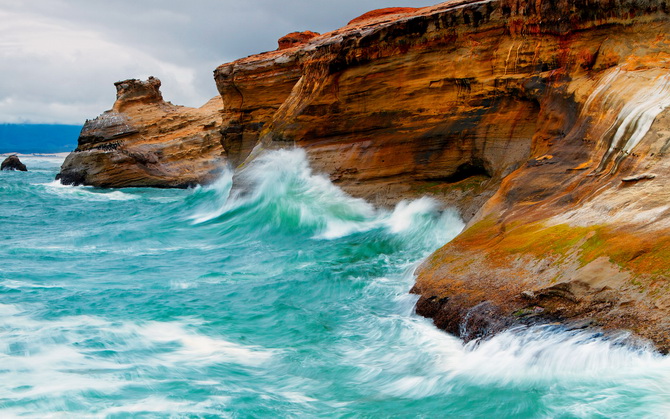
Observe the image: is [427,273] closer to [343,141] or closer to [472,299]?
[472,299]

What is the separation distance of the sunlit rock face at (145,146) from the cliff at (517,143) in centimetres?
1528

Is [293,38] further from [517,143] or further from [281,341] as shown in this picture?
[281,341]

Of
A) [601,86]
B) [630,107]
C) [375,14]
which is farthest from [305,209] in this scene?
[375,14]

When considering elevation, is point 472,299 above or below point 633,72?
below

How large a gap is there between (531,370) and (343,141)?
999 centimetres

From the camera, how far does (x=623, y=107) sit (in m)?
7.86

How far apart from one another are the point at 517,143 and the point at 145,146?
79.3 ft

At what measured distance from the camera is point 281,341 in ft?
22.5

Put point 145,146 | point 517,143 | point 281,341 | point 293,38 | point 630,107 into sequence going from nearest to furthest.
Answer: point 281,341, point 630,107, point 517,143, point 293,38, point 145,146

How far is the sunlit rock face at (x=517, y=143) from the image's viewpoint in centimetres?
566

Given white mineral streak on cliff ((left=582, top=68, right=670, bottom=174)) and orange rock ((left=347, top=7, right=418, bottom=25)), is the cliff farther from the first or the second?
orange rock ((left=347, top=7, right=418, bottom=25))

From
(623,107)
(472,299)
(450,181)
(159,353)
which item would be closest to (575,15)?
(623,107)

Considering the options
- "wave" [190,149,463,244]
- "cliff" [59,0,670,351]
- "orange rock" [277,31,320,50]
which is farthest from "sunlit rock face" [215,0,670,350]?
"orange rock" [277,31,320,50]

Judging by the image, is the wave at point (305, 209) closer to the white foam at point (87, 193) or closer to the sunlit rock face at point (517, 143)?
the sunlit rock face at point (517, 143)
